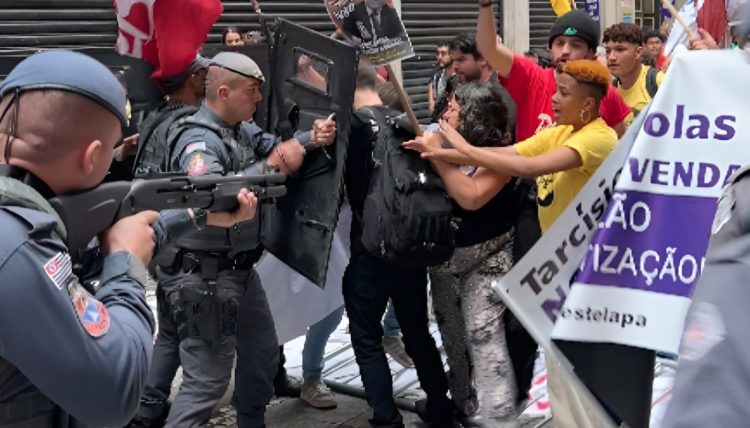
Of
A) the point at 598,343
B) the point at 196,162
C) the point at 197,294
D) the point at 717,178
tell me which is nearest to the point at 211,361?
the point at 197,294

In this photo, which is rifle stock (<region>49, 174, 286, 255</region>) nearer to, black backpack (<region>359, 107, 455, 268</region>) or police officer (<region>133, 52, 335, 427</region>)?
police officer (<region>133, 52, 335, 427</region>)

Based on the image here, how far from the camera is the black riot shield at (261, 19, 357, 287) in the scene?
3.95 meters

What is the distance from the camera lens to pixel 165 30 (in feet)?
14.3

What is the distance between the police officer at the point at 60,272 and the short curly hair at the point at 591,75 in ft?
7.57

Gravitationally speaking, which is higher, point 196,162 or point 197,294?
point 196,162

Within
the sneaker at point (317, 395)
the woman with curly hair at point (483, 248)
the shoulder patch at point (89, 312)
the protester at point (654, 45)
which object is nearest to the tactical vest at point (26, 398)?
the shoulder patch at point (89, 312)

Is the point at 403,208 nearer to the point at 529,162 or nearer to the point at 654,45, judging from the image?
the point at 529,162

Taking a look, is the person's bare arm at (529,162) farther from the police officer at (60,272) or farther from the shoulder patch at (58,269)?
the shoulder patch at (58,269)

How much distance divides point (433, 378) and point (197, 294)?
134cm

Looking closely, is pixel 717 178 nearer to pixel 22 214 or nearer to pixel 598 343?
pixel 598 343

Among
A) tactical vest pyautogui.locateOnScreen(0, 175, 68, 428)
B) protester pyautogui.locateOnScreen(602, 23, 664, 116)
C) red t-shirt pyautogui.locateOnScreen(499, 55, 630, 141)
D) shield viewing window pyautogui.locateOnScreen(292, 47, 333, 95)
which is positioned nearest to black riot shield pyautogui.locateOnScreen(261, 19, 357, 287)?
shield viewing window pyautogui.locateOnScreen(292, 47, 333, 95)

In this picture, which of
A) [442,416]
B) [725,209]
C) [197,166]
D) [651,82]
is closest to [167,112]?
[197,166]

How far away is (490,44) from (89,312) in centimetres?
321

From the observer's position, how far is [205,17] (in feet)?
14.3
